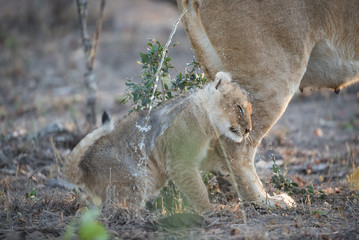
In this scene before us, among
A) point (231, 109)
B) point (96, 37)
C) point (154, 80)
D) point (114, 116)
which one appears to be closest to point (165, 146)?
point (231, 109)

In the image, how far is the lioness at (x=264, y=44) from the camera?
3.50 m

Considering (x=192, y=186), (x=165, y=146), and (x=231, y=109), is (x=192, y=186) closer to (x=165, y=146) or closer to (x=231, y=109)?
(x=165, y=146)

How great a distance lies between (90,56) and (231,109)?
3.08 m

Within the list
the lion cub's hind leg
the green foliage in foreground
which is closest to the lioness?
the green foliage in foreground

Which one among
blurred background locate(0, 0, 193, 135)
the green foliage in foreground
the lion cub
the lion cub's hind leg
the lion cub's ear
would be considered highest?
blurred background locate(0, 0, 193, 135)

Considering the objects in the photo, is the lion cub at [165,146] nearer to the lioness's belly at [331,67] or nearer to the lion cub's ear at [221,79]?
the lion cub's ear at [221,79]

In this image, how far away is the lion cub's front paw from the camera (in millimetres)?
3652

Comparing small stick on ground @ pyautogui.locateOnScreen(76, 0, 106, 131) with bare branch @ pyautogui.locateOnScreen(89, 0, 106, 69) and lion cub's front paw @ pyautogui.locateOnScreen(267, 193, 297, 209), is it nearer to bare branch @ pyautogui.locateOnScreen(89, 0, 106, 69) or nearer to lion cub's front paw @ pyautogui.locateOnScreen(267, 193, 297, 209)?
bare branch @ pyautogui.locateOnScreen(89, 0, 106, 69)

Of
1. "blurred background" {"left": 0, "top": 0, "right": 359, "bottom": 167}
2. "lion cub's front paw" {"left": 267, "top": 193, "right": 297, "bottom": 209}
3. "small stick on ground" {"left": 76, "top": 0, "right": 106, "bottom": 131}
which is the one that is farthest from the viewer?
"blurred background" {"left": 0, "top": 0, "right": 359, "bottom": 167}

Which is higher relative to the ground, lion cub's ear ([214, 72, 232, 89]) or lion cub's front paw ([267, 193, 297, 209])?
lion cub's ear ([214, 72, 232, 89])

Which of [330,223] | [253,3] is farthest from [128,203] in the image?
[253,3]

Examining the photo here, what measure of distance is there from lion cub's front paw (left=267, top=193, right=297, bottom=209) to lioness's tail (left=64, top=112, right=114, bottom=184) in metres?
1.51

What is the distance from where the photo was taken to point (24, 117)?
7.97 metres

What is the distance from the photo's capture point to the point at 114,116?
7922 mm
